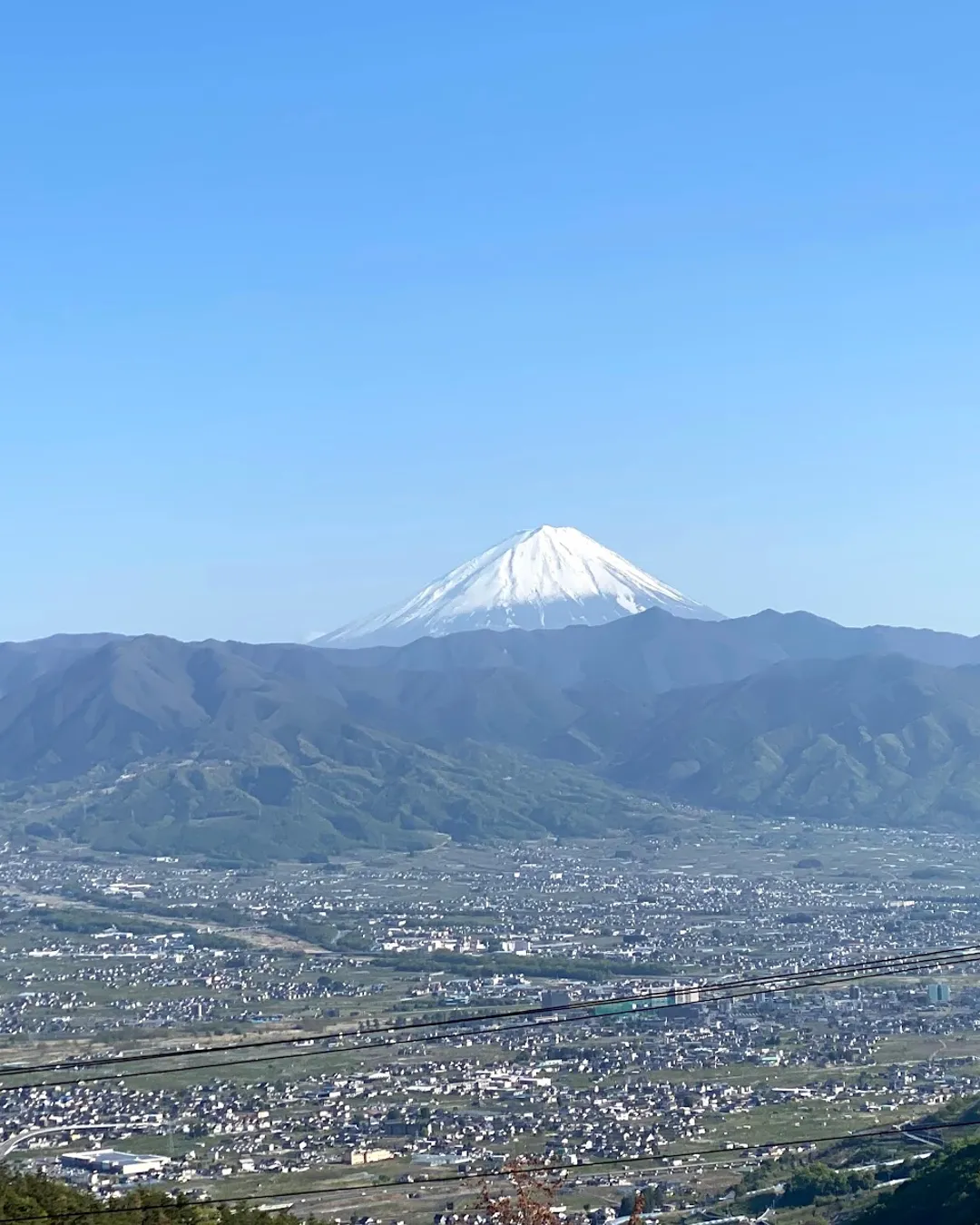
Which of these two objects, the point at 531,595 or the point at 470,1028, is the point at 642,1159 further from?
the point at 531,595

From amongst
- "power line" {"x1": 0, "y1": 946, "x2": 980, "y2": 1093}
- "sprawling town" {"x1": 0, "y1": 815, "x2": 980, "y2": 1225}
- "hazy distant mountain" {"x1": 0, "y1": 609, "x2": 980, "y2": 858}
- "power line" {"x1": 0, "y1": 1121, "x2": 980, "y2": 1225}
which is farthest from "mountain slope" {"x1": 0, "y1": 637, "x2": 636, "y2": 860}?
"power line" {"x1": 0, "y1": 1121, "x2": 980, "y2": 1225}

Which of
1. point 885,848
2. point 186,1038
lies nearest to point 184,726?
point 885,848

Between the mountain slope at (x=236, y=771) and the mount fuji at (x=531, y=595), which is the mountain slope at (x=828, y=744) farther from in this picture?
the mount fuji at (x=531, y=595)

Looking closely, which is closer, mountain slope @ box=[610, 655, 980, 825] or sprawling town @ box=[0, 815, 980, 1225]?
sprawling town @ box=[0, 815, 980, 1225]

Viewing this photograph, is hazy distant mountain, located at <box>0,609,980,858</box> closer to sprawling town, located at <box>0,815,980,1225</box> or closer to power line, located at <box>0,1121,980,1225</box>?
sprawling town, located at <box>0,815,980,1225</box>

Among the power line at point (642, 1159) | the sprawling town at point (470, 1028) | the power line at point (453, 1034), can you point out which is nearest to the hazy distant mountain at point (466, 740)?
the sprawling town at point (470, 1028)

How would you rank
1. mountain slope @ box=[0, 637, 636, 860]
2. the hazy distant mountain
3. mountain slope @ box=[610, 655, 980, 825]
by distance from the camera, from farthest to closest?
mountain slope @ box=[610, 655, 980, 825] < the hazy distant mountain < mountain slope @ box=[0, 637, 636, 860]
